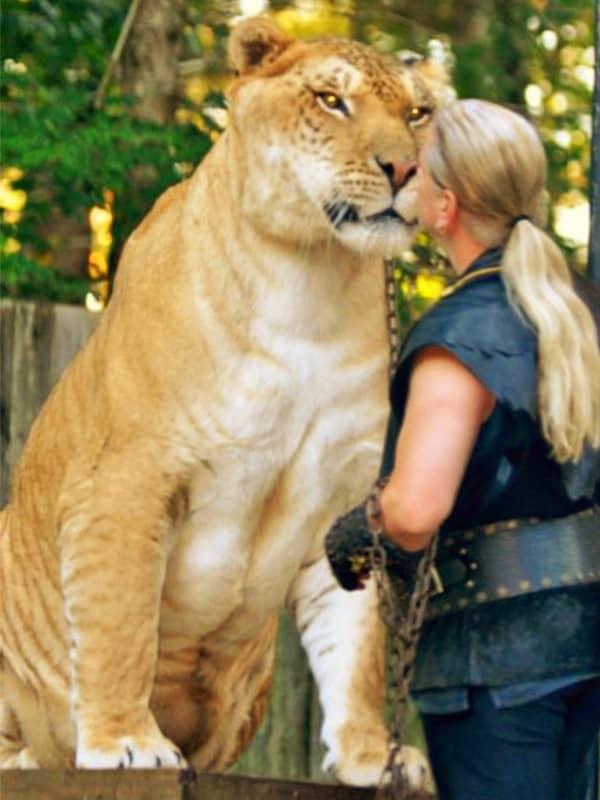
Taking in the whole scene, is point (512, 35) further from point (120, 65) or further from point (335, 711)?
point (335, 711)

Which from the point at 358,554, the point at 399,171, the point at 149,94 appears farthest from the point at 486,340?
the point at 149,94

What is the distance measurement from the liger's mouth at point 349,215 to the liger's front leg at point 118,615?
0.72 meters

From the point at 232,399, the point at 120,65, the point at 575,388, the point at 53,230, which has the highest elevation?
the point at 575,388

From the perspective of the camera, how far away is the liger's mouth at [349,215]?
5656mm

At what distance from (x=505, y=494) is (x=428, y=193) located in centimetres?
57

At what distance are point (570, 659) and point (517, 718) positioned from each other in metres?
0.15

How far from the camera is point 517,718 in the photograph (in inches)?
178

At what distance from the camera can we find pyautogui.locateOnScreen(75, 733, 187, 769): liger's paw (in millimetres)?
5781

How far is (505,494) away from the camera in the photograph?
181 inches

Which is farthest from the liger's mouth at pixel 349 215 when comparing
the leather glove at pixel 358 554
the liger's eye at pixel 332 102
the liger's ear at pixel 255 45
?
the leather glove at pixel 358 554

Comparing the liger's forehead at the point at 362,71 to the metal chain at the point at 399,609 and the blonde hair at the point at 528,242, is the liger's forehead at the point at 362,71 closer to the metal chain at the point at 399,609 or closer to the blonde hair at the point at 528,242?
the blonde hair at the point at 528,242

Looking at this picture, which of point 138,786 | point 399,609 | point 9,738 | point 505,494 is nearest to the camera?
point 505,494

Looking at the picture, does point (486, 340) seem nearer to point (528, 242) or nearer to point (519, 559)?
point (528, 242)

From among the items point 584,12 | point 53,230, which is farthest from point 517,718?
point 584,12
